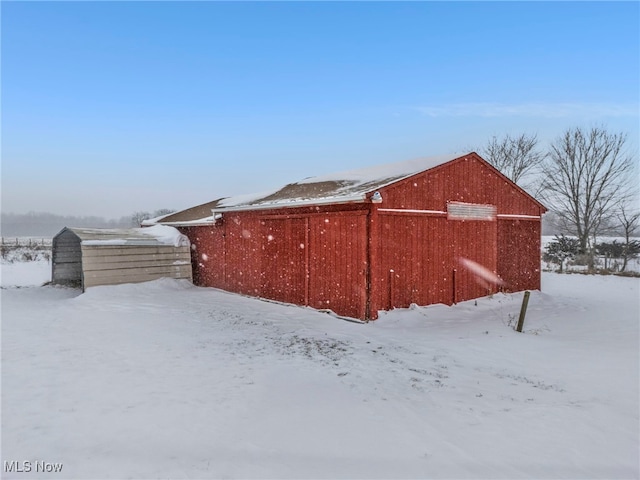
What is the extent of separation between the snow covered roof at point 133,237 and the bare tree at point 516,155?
28.4m

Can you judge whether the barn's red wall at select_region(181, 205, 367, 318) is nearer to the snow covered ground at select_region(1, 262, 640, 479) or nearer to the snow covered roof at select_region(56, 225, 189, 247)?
the snow covered ground at select_region(1, 262, 640, 479)

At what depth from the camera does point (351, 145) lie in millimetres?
37875

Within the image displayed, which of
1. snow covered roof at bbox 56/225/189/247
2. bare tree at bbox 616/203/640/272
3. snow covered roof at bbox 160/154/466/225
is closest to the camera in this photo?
snow covered roof at bbox 160/154/466/225

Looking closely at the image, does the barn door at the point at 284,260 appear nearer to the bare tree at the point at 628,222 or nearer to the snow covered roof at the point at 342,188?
the snow covered roof at the point at 342,188

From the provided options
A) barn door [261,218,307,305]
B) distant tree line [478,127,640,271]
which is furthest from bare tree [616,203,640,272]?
barn door [261,218,307,305]

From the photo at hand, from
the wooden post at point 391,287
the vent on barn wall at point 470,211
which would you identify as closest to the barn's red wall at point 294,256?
the wooden post at point 391,287

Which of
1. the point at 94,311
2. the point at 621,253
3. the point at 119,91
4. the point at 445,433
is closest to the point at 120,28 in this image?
the point at 119,91

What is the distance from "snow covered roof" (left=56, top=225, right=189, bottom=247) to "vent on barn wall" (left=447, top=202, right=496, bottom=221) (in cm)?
927

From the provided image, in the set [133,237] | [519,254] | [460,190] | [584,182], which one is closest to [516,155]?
[584,182]

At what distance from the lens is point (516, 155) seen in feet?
106

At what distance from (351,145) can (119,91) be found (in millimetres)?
23457

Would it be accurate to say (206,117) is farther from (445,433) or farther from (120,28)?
(445,433)

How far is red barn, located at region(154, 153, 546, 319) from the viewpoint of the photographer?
8891 millimetres

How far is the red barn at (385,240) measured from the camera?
889 cm
